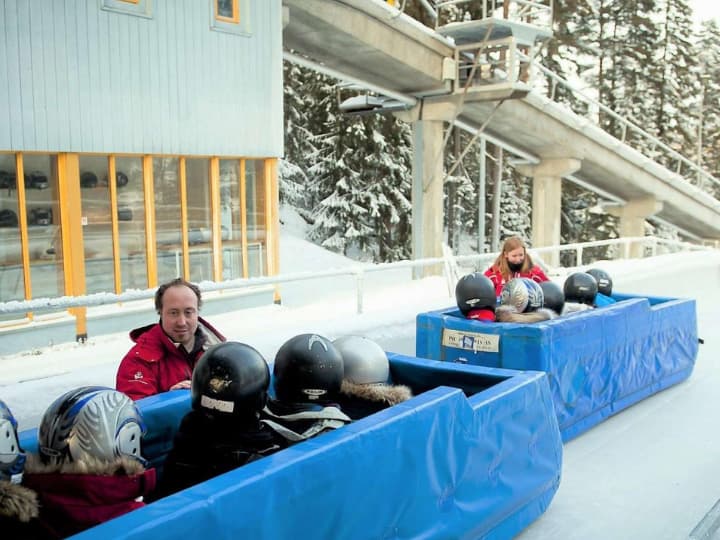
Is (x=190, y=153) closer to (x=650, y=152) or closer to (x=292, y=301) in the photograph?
(x=292, y=301)

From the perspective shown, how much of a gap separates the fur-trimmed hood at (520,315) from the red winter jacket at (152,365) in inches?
79.5

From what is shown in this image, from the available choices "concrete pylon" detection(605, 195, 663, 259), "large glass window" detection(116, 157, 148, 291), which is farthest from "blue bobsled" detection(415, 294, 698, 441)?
"concrete pylon" detection(605, 195, 663, 259)

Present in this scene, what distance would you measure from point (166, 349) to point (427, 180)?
1124 centimetres

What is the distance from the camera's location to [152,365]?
317 centimetres

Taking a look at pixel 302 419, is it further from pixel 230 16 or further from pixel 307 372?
pixel 230 16

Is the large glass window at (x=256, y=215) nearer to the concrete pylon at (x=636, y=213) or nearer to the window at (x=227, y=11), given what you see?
the window at (x=227, y=11)

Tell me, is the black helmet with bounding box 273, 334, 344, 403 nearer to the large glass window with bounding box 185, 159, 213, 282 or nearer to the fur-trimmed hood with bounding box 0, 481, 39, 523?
the fur-trimmed hood with bounding box 0, 481, 39, 523

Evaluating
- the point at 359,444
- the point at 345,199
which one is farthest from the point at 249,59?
the point at 345,199

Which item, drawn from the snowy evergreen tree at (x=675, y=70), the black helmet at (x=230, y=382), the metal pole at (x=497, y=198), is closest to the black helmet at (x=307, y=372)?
the black helmet at (x=230, y=382)

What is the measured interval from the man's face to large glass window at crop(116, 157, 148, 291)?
5694 mm

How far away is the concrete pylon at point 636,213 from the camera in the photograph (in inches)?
750

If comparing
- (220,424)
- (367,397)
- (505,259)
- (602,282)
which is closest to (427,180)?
(602,282)

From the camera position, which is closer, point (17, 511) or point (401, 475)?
point (17, 511)

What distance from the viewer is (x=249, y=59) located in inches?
376
